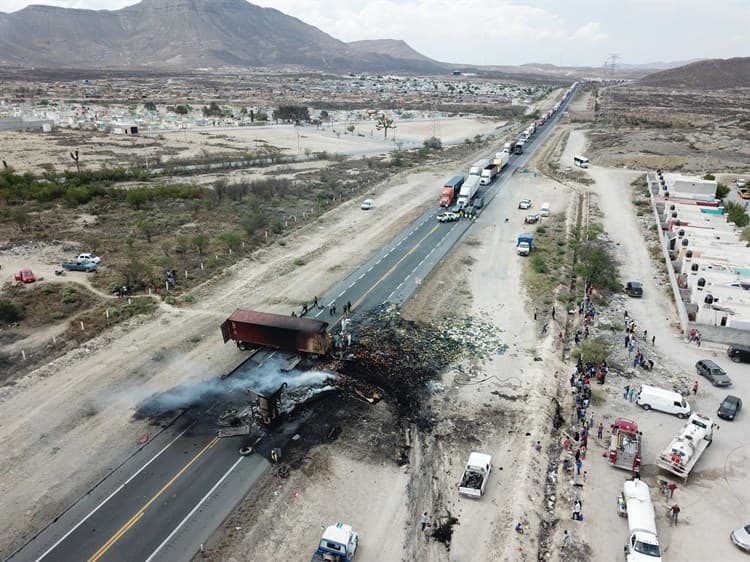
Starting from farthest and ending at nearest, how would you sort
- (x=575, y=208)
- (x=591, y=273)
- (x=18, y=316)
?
1. (x=575, y=208)
2. (x=591, y=273)
3. (x=18, y=316)

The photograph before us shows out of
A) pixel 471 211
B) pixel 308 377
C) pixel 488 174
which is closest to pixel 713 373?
pixel 308 377

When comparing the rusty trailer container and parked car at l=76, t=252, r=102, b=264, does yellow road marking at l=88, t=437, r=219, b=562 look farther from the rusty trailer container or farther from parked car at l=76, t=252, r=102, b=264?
parked car at l=76, t=252, r=102, b=264

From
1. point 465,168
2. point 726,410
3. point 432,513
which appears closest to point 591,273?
point 726,410

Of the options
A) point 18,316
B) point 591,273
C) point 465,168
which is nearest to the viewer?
point 18,316

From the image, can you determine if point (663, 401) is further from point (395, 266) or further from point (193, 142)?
point (193, 142)

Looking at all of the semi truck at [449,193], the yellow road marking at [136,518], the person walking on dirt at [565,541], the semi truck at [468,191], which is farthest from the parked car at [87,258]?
the person walking on dirt at [565,541]

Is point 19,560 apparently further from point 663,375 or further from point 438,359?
point 663,375
